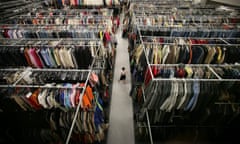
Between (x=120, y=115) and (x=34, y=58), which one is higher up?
(x=34, y=58)

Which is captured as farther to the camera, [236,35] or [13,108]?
[236,35]

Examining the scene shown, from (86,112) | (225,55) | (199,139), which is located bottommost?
(199,139)

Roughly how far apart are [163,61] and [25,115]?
230cm

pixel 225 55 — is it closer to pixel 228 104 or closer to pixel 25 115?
pixel 228 104

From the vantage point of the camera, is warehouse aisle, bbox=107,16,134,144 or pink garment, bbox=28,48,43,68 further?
warehouse aisle, bbox=107,16,134,144

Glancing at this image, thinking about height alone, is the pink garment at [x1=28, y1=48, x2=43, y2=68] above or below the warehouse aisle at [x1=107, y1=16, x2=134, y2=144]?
above

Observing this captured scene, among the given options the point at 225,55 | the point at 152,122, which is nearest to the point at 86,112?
the point at 152,122

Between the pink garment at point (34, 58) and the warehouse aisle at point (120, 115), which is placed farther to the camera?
the warehouse aisle at point (120, 115)

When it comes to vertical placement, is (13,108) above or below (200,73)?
below

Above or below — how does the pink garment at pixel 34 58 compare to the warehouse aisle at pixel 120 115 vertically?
above

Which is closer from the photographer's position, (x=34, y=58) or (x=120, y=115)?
(x=34, y=58)

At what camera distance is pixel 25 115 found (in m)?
1.53

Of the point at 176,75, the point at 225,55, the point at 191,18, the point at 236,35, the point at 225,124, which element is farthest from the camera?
the point at 191,18

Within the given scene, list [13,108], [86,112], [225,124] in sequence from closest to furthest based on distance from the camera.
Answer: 1. [13,108]
2. [86,112]
3. [225,124]
